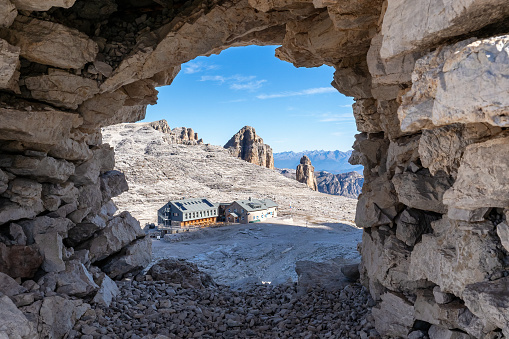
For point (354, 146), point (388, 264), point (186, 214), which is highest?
point (354, 146)

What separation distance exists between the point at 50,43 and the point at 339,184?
6256 inches

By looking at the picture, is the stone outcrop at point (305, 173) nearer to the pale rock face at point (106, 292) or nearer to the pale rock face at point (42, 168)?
A: the pale rock face at point (106, 292)

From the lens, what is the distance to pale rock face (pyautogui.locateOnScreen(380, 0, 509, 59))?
9.80 feet

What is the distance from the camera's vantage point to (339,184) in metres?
160

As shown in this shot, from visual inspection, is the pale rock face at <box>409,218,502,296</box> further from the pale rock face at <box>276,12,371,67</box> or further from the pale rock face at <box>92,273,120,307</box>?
the pale rock face at <box>92,273,120,307</box>

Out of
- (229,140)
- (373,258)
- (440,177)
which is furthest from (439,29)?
(229,140)

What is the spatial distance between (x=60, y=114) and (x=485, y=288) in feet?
29.7

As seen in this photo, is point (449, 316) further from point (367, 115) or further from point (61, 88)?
point (61, 88)

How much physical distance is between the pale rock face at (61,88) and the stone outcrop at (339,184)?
147 metres

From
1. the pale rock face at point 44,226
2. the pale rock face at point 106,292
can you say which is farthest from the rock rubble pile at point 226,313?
the pale rock face at point 44,226

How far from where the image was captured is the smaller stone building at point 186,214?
34188 mm

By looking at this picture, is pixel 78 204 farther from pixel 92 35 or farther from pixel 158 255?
pixel 158 255

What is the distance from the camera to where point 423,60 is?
352 cm

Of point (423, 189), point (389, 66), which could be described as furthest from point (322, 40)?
point (423, 189)
